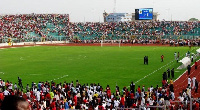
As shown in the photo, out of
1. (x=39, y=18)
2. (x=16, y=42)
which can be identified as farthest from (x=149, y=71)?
(x=39, y=18)

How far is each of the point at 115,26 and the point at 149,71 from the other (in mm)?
57406

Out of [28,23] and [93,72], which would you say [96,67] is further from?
[28,23]

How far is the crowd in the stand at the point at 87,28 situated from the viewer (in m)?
79.9

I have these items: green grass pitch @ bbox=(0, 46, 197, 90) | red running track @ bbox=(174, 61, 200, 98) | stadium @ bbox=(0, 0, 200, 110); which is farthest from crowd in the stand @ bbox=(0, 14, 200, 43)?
red running track @ bbox=(174, 61, 200, 98)

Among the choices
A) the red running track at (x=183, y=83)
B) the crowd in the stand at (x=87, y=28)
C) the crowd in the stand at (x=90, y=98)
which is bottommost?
the red running track at (x=183, y=83)

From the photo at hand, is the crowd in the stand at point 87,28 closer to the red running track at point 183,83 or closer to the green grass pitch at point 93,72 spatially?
the green grass pitch at point 93,72

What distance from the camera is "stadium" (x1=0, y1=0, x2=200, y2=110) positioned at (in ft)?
58.3

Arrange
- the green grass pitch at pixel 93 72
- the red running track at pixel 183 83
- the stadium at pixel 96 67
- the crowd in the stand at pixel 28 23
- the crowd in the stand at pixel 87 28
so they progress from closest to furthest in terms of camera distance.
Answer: the stadium at pixel 96 67
the red running track at pixel 183 83
the green grass pitch at pixel 93 72
the crowd in the stand at pixel 28 23
the crowd in the stand at pixel 87 28

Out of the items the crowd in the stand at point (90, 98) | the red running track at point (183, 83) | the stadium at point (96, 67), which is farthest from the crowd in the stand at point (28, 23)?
the crowd in the stand at point (90, 98)

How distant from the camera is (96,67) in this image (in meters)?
37.2

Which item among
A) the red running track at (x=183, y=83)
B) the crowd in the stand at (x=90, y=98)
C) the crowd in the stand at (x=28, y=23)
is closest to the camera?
the crowd in the stand at (x=90, y=98)

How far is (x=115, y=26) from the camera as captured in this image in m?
90.2

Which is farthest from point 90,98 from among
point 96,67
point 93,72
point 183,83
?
point 96,67

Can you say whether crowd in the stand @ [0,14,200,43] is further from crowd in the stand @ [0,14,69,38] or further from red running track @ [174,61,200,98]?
red running track @ [174,61,200,98]
